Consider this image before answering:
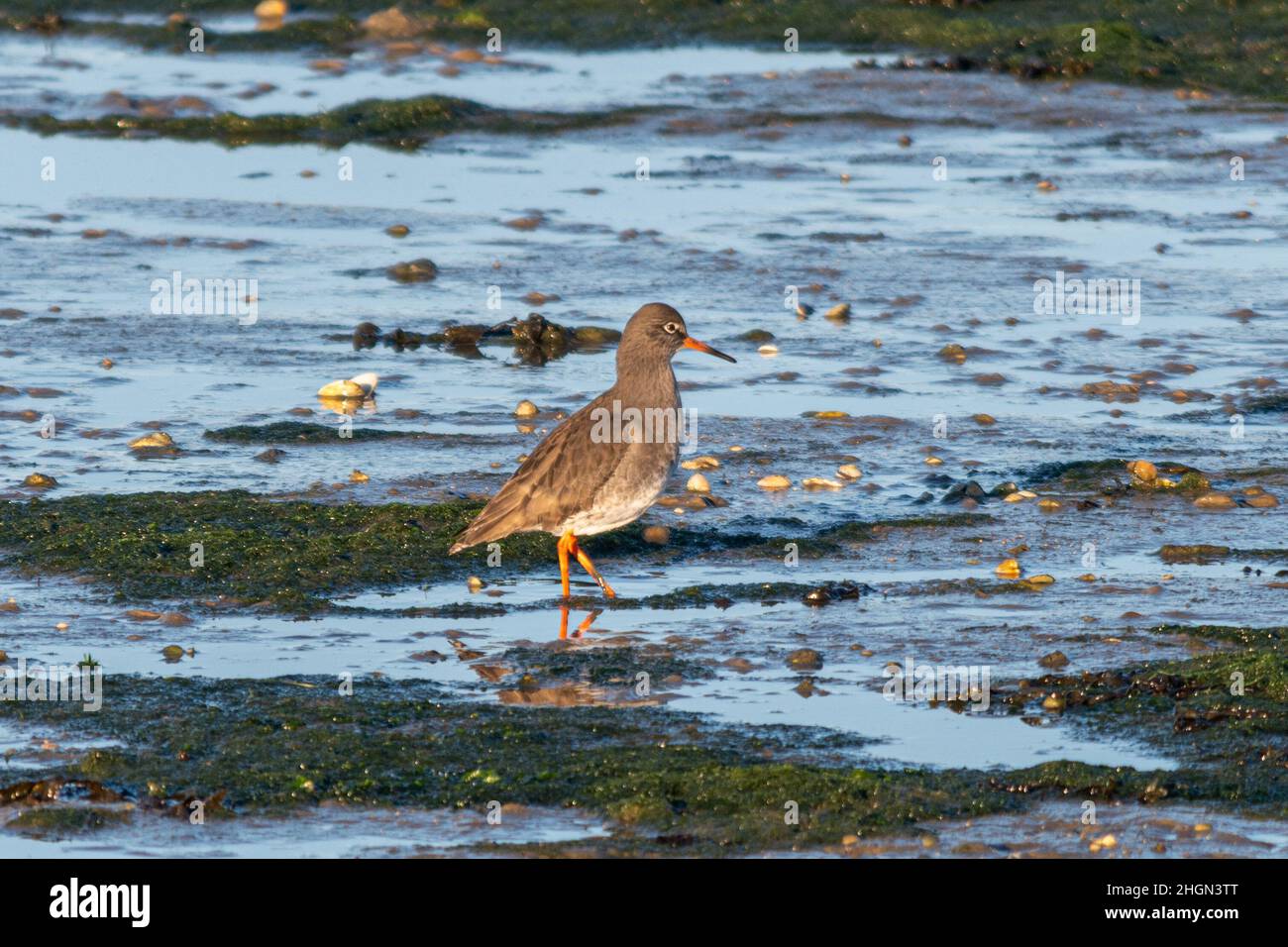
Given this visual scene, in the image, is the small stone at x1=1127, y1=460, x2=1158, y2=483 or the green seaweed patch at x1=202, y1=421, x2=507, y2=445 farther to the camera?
the green seaweed patch at x1=202, y1=421, x2=507, y2=445

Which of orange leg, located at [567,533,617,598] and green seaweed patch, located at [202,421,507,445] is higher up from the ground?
green seaweed patch, located at [202,421,507,445]

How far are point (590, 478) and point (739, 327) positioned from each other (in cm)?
475

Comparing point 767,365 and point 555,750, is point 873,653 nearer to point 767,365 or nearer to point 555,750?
point 555,750

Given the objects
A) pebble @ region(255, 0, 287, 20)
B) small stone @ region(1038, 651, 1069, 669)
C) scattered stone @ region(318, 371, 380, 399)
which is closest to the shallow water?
small stone @ region(1038, 651, 1069, 669)

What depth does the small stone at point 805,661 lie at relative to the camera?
747 centimetres

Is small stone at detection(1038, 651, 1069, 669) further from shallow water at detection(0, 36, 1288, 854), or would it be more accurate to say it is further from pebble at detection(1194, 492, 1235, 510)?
pebble at detection(1194, 492, 1235, 510)

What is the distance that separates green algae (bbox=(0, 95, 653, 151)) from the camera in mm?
19203

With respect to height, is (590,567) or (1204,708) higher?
(590,567)

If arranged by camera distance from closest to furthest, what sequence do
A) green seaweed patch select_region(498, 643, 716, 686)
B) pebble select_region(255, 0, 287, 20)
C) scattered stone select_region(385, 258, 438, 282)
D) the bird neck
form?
green seaweed patch select_region(498, 643, 716, 686) < the bird neck < scattered stone select_region(385, 258, 438, 282) < pebble select_region(255, 0, 287, 20)

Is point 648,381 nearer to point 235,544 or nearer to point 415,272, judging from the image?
point 235,544

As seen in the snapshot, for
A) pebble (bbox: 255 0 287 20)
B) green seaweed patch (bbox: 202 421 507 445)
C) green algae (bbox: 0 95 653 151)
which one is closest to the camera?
green seaweed patch (bbox: 202 421 507 445)

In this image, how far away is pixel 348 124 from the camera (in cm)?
1944

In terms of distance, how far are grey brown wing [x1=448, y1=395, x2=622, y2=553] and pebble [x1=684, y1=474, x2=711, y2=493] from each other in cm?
124

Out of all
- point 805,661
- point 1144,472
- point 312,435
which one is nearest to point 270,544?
point 312,435
